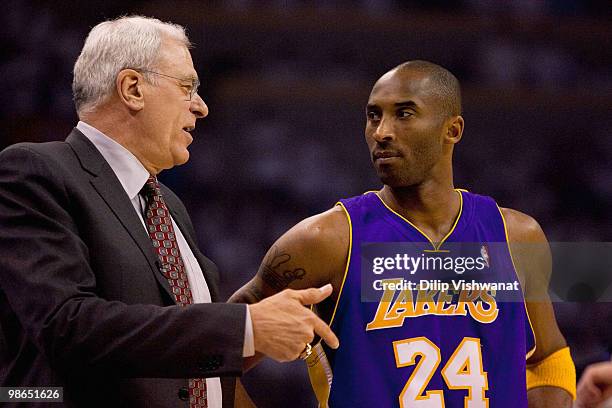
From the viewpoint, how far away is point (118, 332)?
1.35 meters

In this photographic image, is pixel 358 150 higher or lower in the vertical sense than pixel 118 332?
higher

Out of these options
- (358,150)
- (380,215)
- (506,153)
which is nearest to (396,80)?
(380,215)

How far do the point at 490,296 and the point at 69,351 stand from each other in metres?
1.22

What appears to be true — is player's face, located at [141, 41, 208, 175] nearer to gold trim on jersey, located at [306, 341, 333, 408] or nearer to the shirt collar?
the shirt collar

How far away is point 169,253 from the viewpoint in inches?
65.8

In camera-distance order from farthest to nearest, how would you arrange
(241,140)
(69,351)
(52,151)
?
(241,140) < (52,151) < (69,351)

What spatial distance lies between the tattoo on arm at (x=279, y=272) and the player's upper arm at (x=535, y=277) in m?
0.61

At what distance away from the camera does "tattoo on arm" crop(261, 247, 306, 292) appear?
2.14 m

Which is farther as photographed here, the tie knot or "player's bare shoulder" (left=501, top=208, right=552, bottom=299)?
"player's bare shoulder" (left=501, top=208, right=552, bottom=299)

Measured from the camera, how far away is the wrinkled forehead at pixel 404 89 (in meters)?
2.20

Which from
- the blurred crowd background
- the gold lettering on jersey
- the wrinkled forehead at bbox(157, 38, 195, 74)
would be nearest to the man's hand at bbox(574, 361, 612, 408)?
the gold lettering on jersey

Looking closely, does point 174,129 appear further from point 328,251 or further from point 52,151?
point 328,251

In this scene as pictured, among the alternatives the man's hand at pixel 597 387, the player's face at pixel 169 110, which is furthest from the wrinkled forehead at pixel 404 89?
the man's hand at pixel 597 387

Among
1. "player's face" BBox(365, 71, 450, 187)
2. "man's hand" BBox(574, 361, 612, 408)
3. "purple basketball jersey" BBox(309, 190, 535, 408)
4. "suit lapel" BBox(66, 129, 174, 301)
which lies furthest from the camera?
"player's face" BBox(365, 71, 450, 187)
